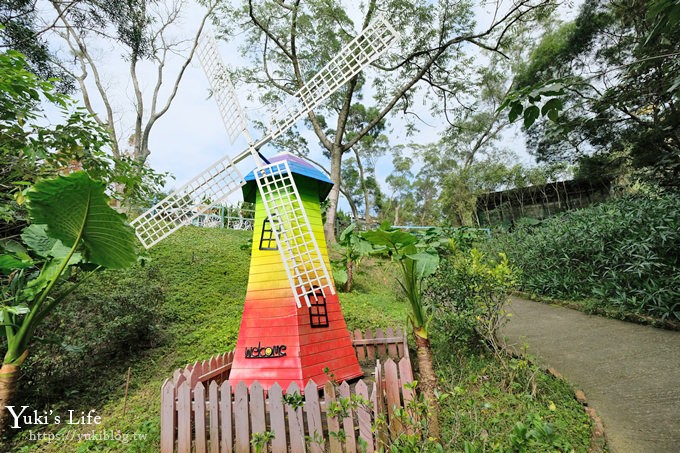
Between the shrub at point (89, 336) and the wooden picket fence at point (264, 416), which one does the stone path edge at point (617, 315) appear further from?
the shrub at point (89, 336)

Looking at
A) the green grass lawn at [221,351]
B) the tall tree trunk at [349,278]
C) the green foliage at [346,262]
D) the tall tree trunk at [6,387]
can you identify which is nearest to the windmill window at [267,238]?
the green grass lawn at [221,351]

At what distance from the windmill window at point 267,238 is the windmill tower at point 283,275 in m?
0.01

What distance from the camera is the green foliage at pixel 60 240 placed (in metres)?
2.62

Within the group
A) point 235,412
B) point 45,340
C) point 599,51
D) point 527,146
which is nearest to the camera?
point 235,412

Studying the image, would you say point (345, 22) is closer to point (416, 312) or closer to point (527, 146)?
point (527, 146)

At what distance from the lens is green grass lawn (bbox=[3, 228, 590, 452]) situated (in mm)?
2412

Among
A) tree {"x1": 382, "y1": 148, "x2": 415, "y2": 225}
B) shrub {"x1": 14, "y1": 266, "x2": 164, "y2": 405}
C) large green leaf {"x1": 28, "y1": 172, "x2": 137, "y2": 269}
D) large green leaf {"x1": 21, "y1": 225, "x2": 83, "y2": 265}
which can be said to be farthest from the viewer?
tree {"x1": 382, "y1": 148, "x2": 415, "y2": 225}

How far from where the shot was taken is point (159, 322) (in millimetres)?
5242

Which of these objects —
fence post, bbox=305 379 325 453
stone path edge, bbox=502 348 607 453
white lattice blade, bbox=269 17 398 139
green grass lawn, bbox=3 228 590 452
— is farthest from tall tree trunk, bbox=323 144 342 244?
fence post, bbox=305 379 325 453

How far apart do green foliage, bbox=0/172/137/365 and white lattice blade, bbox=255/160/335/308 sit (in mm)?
1417

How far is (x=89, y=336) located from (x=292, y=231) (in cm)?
314

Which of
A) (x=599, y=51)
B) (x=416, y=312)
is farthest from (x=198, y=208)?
(x=599, y=51)

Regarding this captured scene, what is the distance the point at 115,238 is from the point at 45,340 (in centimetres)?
155

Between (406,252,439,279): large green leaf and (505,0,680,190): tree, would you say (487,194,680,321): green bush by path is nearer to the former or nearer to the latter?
(505,0,680,190): tree
